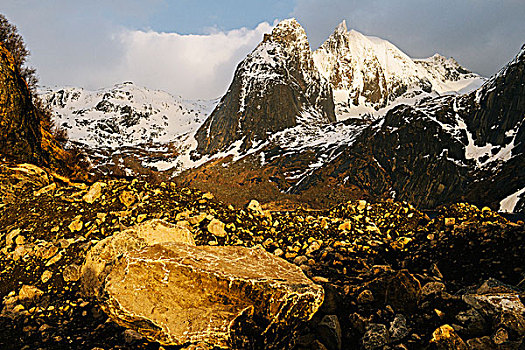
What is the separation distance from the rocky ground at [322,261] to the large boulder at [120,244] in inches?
16.6

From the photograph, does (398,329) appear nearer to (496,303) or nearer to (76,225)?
(496,303)

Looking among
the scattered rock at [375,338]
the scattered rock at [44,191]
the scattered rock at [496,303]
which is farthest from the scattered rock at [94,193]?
the scattered rock at [496,303]

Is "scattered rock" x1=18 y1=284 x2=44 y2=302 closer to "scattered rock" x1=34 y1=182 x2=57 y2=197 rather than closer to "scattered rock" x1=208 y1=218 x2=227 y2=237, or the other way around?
"scattered rock" x1=34 y1=182 x2=57 y2=197

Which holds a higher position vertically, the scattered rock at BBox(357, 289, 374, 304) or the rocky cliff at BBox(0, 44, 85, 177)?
the rocky cliff at BBox(0, 44, 85, 177)

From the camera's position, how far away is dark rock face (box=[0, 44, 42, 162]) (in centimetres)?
1558

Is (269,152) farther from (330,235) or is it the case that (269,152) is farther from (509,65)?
(330,235)

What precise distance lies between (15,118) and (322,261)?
1763 centimetres

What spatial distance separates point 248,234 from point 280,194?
11283 centimetres

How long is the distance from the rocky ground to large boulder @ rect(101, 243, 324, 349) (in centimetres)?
45

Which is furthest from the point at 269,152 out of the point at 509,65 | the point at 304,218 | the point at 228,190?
the point at 304,218

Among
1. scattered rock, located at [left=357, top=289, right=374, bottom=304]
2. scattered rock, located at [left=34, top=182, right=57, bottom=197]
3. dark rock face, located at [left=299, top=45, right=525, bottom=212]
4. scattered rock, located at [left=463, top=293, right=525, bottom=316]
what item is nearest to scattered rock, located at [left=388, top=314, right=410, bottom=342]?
scattered rock, located at [left=357, top=289, right=374, bottom=304]

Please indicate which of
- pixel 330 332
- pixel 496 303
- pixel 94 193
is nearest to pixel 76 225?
pixel 94 193

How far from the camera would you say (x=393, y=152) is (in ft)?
394

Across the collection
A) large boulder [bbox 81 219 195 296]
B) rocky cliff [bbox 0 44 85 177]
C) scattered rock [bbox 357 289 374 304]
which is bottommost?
scattered rock [bbox 357 289 374 304]
